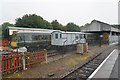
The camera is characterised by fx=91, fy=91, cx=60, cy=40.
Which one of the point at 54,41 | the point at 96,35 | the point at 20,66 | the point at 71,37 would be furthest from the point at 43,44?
the point at 96,35

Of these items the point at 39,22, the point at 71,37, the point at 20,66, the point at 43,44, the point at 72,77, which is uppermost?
the point at 39,22

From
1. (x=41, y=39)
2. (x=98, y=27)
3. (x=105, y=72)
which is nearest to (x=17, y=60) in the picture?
(x=105, y=72)

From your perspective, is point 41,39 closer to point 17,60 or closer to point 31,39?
point 31,39

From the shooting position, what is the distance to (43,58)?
8.05 metres

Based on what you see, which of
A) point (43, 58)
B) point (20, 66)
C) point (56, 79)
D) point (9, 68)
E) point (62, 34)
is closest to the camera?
point (56, 79)

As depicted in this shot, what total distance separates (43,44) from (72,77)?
9.88m

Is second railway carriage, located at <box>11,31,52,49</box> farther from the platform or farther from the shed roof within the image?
the shed roof

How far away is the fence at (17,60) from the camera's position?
5.63m

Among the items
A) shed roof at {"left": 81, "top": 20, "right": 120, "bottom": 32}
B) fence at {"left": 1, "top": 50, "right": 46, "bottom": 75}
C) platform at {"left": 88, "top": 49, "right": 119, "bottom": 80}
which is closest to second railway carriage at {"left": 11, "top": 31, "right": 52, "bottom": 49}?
fence at {"left": 1, "top": 50, "right": 46, "bottom": 75}

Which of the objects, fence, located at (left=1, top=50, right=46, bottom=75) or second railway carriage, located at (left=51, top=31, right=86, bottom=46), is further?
second railway carriage, located at (left=51, top=31, right=86, bottom=46)

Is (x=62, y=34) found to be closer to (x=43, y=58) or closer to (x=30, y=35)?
(x=30, y=35)

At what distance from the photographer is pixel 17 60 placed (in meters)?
6.28

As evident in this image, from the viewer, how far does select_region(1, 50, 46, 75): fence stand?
5629 mm

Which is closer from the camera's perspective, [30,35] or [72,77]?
[72,77]
